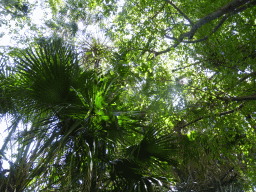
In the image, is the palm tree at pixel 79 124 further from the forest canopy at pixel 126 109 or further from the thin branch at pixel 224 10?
the thin branch at pixel 224 10

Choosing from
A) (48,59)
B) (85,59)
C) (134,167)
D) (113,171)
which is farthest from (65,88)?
(85,59)

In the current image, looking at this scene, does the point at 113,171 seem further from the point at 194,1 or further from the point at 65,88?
the point at 194,1

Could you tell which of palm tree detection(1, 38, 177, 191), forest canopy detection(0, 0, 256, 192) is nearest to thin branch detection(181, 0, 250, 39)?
forest canopy detection(0, 0, 256, 192)

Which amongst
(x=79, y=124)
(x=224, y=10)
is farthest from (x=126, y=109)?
(x=224, y=10)

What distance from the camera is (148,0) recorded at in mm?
3277

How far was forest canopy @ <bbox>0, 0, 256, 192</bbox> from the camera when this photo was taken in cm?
172

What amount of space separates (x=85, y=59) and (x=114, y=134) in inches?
129

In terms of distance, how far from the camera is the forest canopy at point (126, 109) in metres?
1.72

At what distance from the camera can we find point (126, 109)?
205 centimetres

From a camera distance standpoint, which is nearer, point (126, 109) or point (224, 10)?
point (126, 109)

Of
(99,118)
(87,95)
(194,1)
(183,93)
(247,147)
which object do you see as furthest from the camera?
(183,93)

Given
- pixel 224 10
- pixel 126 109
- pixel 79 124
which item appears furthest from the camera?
pixel 224 10

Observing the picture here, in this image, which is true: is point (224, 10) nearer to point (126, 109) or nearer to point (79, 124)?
point (126, 109)

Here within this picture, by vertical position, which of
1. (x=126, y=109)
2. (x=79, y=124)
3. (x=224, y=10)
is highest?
(x=224, y=10)
